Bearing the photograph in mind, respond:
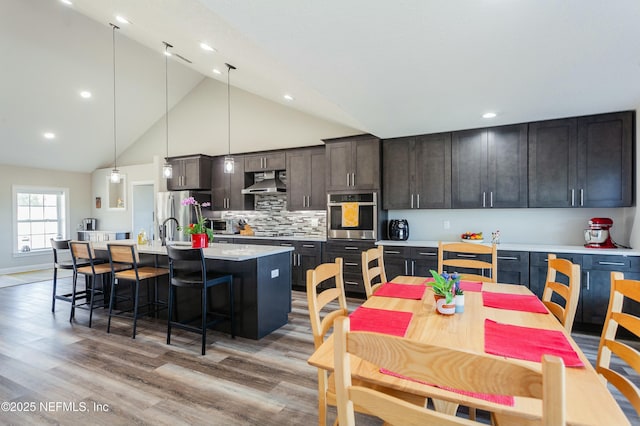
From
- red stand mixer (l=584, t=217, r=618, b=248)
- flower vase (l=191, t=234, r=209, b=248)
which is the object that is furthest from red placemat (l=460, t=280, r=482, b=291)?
flower vase (l=191, t=234, r=209, b=248)

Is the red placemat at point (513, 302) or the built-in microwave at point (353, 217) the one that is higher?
the built-in microwave at point (353, 217)

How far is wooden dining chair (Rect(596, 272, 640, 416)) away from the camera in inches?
51.6

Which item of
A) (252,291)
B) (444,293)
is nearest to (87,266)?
(252,291)

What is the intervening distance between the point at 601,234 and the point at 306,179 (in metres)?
4.02

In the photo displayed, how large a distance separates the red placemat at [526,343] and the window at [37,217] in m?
9.50

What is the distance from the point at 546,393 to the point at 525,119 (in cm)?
411

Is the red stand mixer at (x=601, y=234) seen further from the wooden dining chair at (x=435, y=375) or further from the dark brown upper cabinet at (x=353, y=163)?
the wooden dining chair at (x=435, y=375)

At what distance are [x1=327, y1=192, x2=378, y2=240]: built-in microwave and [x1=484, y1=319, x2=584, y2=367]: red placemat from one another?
326cm

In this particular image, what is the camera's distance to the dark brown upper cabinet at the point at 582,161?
3.54 metres

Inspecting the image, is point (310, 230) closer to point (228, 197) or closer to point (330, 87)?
point (228, 197)

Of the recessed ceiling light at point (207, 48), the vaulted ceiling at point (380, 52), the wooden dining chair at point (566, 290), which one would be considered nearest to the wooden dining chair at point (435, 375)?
the wooden dining chair at point (566, 290)

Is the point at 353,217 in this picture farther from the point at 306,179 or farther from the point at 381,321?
the point at 381,321

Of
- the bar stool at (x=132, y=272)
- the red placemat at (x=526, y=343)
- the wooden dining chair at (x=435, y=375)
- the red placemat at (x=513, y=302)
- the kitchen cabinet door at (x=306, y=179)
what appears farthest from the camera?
the kitchen cabinet door at (x=306, y=179)

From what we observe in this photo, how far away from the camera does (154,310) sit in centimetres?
391
